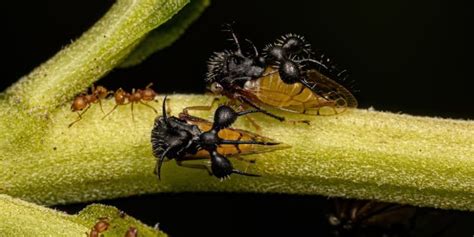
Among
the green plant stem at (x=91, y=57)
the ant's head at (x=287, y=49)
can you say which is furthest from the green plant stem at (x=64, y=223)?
the ant's head at (x=287, y=49)

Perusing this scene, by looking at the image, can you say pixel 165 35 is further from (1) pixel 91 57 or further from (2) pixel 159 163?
(2) pixel 159 163

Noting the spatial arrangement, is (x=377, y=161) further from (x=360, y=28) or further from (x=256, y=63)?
(x=360, y=28)

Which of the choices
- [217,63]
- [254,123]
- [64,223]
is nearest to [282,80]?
[254,123]

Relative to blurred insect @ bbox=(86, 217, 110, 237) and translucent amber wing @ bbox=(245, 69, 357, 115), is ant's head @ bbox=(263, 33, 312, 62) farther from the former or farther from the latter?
blurred insect @ bbox=(86, 217, 110, 237)

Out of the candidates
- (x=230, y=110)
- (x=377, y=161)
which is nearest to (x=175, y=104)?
(x=230, y=110)

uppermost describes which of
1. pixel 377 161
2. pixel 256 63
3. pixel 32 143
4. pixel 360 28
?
pixel 360 28

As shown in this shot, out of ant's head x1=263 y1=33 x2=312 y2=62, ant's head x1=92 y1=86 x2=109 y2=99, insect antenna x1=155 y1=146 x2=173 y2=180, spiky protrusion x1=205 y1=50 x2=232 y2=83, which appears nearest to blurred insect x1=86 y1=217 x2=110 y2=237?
insect antenna x1=155 y1=146 x2=173 y2=180

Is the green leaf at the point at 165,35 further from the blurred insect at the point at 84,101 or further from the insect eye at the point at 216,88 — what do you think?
the insect eye at the point at 216,88
